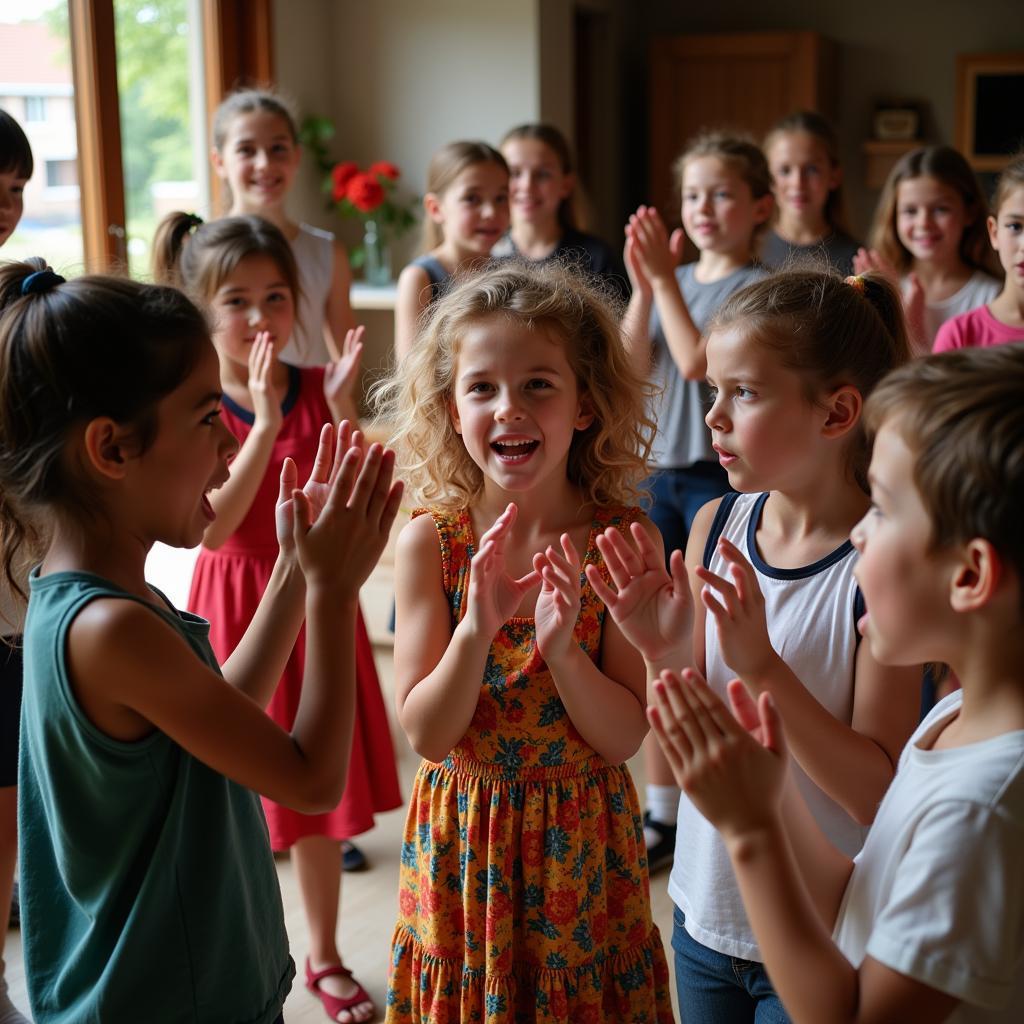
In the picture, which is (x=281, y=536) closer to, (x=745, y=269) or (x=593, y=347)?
(x=593, y=347)

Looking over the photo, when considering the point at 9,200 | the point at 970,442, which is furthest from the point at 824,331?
the point at 9,200

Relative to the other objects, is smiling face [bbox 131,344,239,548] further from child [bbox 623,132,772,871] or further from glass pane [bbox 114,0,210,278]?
glass pane [bbox 114,0,210,278]

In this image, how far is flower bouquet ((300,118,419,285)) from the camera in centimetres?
441

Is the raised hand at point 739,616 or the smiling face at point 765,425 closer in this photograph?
the raised hand at point 739,616

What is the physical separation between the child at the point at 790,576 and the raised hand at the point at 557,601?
0.21 ft

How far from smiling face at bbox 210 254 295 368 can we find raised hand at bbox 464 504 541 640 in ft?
3.38

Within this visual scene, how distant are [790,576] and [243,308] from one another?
4.25 feet

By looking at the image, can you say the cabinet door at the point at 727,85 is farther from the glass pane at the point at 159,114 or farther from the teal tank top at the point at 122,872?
the teal tank top at the point at 122,872

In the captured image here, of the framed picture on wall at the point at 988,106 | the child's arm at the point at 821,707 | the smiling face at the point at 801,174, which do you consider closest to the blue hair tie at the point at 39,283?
the child's arm at the point at 821,707

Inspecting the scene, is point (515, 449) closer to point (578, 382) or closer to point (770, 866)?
point (578, 382)

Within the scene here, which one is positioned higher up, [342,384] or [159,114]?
[159,114]

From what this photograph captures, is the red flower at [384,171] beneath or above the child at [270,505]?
above

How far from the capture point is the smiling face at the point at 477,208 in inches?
122

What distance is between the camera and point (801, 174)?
11.0ft
